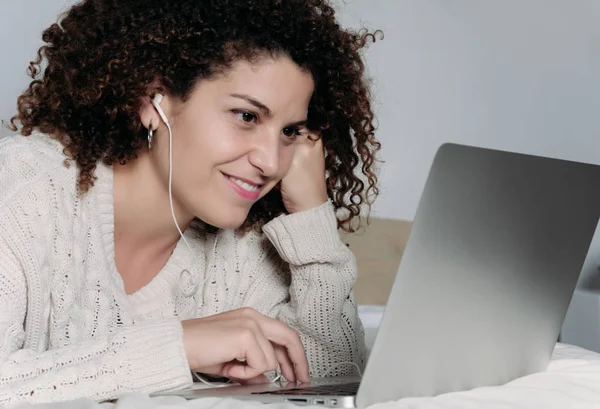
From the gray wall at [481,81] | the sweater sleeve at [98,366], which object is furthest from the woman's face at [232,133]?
the gray wall at [481,81]

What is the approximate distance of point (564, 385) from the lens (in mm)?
1038

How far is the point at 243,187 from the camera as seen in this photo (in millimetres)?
1462

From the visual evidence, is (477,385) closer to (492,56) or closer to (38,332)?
(38,332)

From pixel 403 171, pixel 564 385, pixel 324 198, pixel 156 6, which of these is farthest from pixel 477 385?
pixel 403 171

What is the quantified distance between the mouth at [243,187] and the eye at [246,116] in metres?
0.10

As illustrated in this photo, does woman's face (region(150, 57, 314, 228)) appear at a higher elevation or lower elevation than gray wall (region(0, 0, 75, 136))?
lower

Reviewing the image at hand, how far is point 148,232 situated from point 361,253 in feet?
4.56

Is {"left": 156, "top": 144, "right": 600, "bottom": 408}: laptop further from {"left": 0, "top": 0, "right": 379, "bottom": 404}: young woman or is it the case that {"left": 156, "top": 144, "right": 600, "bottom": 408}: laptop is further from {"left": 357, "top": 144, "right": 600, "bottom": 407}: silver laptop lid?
{"left": 0, "top": 0, "right": 379, "bottom": 404}: young woman

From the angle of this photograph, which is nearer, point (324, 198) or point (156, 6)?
point (156, 6)

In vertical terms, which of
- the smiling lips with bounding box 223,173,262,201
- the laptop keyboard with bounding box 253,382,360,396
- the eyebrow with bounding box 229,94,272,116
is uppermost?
the eyebrow with bounding box 229,94,272,116

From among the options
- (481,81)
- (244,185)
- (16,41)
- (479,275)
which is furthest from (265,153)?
(481,81)

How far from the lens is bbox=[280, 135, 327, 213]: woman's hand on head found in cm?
165

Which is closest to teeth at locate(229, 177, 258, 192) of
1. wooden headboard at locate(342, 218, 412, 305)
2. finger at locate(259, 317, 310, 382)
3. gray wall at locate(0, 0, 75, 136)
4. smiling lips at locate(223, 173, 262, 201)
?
smiling lips at locate(223, 173, 262, 201)

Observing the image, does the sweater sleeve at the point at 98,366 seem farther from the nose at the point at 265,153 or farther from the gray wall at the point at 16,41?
the gray wall at the point at 16,41
